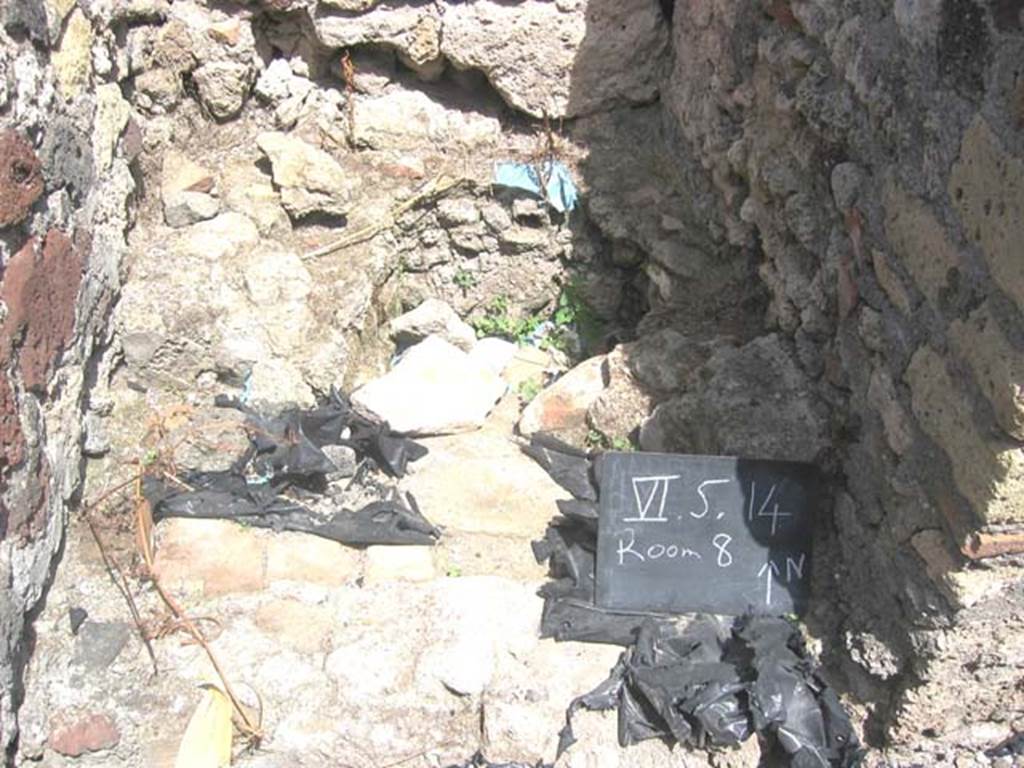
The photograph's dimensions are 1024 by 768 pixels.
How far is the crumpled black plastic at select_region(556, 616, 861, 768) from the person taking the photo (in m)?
2.44

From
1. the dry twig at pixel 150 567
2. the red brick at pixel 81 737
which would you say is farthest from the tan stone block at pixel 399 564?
the red brick at pixel 81 737

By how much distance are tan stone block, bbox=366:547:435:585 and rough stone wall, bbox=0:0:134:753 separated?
2.57 feet

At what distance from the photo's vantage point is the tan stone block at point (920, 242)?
6.97 feet

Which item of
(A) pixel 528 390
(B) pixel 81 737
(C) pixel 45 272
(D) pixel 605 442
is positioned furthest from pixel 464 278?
(B) pixel 81 737

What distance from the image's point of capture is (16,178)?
2.67 m

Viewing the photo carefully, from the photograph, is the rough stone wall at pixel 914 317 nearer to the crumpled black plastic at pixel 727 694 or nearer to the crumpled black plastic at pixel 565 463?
the crumpled black plastic at pixel 727 694

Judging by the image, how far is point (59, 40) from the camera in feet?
10.0

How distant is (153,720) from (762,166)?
209 centimetres

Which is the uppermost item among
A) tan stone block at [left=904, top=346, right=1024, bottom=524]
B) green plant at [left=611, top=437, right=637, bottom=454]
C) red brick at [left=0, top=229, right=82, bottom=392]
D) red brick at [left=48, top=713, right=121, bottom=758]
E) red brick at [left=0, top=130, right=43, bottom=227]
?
red brick at [left=0, top=130, right=43, bottom=227]

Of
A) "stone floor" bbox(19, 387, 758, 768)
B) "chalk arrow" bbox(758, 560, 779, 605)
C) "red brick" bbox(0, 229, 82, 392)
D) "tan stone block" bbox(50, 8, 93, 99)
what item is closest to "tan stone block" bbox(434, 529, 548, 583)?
"stone floor" bbox(19, 387, 758, 768)

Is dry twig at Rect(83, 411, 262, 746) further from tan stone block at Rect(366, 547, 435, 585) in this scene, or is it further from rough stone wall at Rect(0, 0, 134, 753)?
tan stone block at Rect(366, 547, 435, 585)

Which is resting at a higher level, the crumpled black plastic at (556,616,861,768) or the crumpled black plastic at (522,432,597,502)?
the crumpled black plastic at (522,432,597,502)

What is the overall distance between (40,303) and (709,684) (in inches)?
71.4

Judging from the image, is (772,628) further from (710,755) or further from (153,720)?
(153,720)
